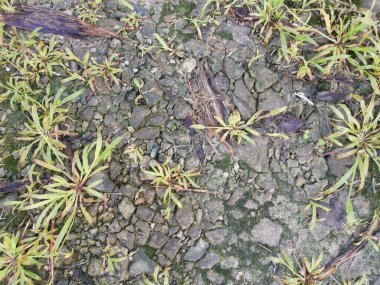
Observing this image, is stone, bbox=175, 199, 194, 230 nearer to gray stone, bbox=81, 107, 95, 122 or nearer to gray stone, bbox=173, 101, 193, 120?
gray stone, bbox=173, 101, 193, 120

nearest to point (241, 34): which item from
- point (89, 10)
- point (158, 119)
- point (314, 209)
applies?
point (158, 119)

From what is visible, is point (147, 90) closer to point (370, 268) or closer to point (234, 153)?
point (234, 153)

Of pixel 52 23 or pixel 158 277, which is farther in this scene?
pixel 52 23

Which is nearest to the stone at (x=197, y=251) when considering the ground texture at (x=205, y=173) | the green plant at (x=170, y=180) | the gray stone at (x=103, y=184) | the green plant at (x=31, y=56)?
the ground texture at (x=205, y=173)

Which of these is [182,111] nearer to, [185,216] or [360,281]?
[185,216]

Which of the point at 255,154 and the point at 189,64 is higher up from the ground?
the point at 189,64

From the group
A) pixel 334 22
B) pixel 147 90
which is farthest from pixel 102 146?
pixel 334 22

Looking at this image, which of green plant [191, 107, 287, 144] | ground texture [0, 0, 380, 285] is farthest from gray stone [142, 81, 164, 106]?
green plant [191, 107, 287, 144]
